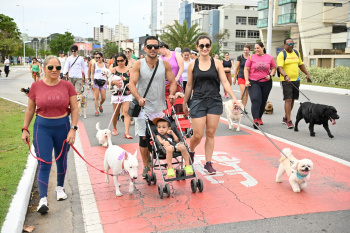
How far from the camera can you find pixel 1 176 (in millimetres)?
6312

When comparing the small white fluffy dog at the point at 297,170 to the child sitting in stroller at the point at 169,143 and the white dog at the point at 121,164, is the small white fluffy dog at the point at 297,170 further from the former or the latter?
the white dog at the point at 121,164

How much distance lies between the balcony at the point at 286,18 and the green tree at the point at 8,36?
43640mm

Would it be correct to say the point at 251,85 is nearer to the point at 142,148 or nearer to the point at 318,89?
the point at 142,148

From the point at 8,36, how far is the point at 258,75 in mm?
75936

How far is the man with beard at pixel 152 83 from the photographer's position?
19.8 feet

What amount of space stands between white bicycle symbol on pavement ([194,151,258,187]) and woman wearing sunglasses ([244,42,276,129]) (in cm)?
292

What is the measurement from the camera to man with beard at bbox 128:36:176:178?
19.8 ft

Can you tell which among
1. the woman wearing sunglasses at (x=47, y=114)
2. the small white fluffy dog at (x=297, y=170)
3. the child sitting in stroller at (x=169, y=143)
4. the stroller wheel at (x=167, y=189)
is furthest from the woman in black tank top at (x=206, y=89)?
the woman wearing sunglasses at (x=47, y=114)

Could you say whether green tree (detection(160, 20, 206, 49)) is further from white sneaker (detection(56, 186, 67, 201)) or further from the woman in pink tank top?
white sneaker (detection(56, 186, 67, 201))

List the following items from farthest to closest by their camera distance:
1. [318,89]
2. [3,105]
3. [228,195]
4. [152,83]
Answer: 1. [318,89]
2. [3,105]
3. [152,83]
4. [228,195]

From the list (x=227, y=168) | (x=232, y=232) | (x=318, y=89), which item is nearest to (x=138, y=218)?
(x=232, y=232)

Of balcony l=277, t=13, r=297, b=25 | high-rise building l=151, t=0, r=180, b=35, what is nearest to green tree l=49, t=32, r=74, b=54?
balcony l=277, t=13, r=297, b=25

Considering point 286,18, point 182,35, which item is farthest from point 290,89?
point 286,18

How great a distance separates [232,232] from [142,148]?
2.30 metres
